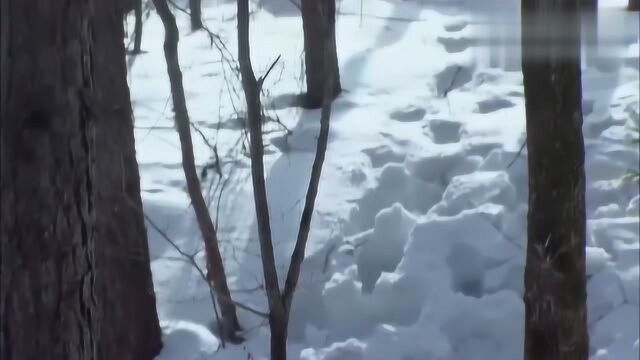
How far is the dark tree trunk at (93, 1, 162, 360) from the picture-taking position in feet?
18.0

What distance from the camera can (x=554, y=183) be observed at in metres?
4.41

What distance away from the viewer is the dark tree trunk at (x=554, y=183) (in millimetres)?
4293

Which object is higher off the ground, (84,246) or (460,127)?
(84,246)

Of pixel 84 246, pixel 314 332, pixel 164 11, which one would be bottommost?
pixel 314 332

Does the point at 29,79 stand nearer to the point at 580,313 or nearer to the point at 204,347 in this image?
the point at 580,313

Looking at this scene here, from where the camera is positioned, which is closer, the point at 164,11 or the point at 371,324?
the point at 164,11

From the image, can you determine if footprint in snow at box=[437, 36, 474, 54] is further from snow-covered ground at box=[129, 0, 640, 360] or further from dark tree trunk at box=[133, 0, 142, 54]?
dark tree trunk at box=[133, 0, 142, 54]

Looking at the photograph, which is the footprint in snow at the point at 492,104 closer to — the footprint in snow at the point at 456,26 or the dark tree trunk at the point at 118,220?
the footprint in snow at the point at 456,26

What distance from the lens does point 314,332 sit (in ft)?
20.9

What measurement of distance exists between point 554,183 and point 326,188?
11.6 ft

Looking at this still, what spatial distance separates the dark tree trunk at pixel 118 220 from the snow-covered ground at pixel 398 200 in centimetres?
26

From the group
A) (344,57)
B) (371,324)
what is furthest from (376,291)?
(344,57)

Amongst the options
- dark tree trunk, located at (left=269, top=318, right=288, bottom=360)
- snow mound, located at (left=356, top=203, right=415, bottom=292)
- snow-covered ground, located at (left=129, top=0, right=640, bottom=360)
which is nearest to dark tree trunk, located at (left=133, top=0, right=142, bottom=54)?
snow-covered ground, located at (left=129, top=0, right=640, bottom=360)

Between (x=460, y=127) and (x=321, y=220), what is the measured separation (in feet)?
6.55
